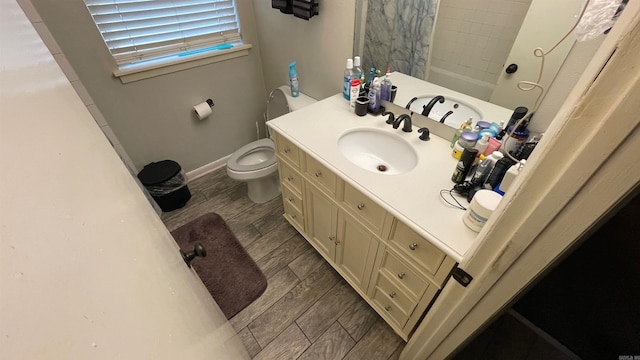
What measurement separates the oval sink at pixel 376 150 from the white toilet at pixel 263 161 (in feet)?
2.09

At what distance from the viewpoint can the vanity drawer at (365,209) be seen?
0.99 metres

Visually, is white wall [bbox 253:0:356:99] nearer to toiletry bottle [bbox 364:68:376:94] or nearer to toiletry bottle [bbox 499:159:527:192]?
toiletry bottle [bbox 364:68:376:94]

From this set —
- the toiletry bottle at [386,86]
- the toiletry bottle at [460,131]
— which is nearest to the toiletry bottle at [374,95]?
the toiletry bottle at [386,86]

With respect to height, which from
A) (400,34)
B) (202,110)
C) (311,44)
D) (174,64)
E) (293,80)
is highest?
(400,34)

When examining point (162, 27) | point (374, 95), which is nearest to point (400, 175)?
point (374, 95)

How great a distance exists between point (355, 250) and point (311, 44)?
1.27 meters

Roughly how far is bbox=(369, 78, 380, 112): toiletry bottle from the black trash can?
1461mm

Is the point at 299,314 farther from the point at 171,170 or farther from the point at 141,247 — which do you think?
the point at 171,170

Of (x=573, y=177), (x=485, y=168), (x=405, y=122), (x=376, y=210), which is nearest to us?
(x=573, y=177)

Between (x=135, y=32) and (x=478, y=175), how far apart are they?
6.70 feet

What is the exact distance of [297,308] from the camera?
4.71 feet

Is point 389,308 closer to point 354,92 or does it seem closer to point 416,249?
point 416,249

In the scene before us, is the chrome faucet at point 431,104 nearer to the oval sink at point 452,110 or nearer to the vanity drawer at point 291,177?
the oval sink at point 452,110

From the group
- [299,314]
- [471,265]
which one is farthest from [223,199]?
[471,265]
